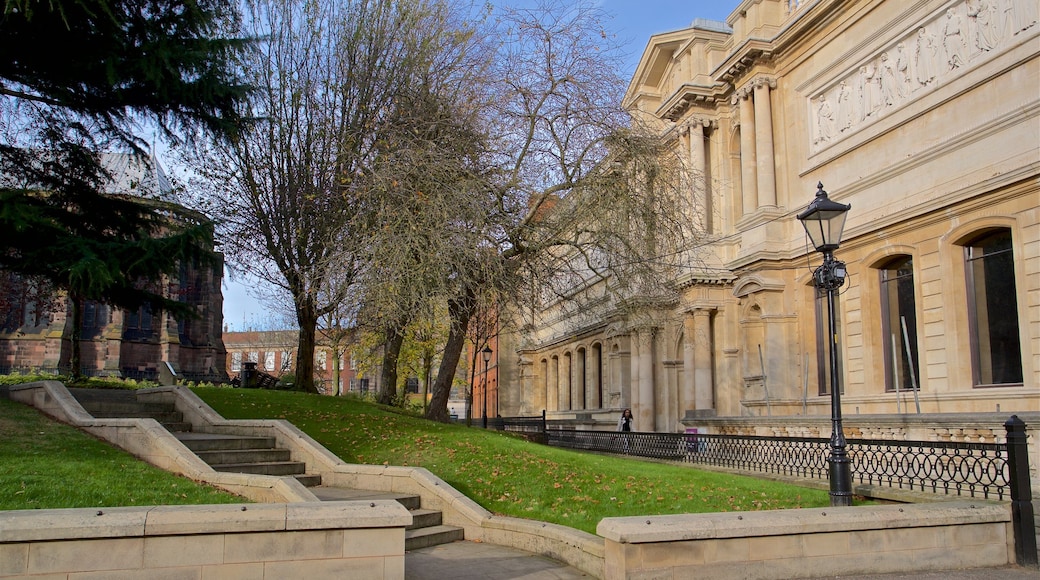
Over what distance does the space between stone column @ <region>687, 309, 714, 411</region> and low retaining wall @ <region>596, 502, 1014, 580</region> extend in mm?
20802

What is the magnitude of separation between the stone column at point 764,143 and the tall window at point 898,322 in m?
5.80

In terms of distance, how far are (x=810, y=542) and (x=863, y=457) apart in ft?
24.5

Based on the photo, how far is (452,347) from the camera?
1734 cm

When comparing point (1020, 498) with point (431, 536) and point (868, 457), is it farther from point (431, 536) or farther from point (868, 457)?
point (868, 457)

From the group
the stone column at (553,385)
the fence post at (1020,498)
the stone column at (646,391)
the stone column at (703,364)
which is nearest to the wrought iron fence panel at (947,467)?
the fence post at (1020,498)

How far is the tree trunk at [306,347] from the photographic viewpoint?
1943cm

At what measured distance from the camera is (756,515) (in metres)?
7.45

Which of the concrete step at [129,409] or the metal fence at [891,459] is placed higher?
the concrete step at [129,409]

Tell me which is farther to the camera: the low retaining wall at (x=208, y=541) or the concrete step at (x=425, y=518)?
the concrete step at (x=425, y=518)

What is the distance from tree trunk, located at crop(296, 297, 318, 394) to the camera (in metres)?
19.4

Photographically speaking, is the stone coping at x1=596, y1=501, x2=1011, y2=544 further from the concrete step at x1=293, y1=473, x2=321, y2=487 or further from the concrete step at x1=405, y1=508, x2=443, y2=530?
the concrete step at x1=293, y1=473, x2=321, y2=487

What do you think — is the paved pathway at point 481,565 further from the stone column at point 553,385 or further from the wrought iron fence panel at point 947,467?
the stone column at point 553,385

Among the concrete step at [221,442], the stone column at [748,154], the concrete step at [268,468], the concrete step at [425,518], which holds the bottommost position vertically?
the concrete step at [425,518]

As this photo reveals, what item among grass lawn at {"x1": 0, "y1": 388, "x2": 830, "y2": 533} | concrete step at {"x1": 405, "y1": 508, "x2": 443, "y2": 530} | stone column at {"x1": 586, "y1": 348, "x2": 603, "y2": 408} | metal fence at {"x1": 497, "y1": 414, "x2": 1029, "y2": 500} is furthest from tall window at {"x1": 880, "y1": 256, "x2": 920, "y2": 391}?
stone column at {"x1": 586, "y1": 348, "x2": 603, "y2": 408}
